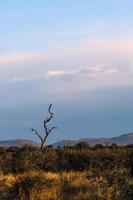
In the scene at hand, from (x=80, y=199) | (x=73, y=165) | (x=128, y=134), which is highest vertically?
(x=128, y=134)

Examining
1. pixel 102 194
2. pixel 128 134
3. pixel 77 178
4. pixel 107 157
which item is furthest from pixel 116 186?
pixel 128 134

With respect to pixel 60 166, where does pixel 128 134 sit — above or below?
above

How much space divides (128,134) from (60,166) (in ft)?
363

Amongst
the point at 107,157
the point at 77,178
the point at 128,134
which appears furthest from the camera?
the point at 128,134

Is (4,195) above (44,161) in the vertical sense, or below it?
below

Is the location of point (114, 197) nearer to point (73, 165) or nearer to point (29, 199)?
point (29, 199)

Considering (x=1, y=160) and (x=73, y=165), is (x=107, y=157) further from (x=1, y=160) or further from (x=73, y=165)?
(x=1, y=160)

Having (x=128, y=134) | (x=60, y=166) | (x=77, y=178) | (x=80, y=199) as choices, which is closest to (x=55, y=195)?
A: (x=80, y=199)

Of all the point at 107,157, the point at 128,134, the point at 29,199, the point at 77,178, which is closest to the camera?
the point at 29,199

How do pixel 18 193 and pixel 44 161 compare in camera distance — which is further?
pixel 44 161

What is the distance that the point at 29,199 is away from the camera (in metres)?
17.9

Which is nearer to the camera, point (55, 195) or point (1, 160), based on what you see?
point (55, 195)

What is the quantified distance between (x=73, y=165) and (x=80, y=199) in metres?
12.8

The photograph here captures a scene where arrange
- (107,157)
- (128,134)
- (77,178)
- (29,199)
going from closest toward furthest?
(29,199), (77,178), (107,157), (128,134)
